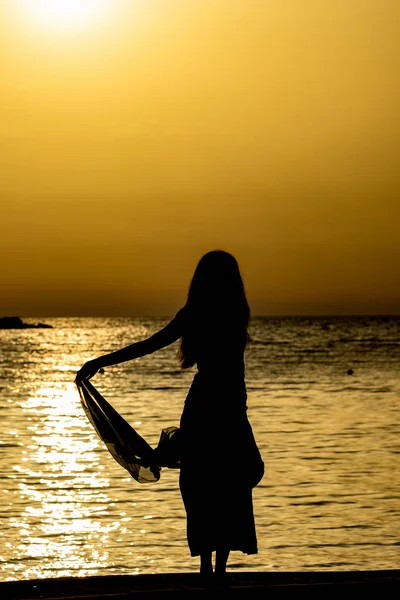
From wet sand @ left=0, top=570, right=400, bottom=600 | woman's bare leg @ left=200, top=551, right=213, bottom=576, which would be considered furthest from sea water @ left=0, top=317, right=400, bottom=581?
woman's bare leg @ left=200, top=551, right=213, bottom=576

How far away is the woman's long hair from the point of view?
241 inches

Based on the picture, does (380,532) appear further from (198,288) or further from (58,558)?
(198,288)

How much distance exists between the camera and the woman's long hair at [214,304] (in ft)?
20.1

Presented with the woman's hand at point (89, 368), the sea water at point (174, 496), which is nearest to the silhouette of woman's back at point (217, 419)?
the woman's hand at point (89, 368)

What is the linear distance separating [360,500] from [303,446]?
7.00 meters

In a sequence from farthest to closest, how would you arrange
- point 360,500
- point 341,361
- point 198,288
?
point 341,361 → point 360,500 → point 198,288

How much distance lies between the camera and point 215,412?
6.29m

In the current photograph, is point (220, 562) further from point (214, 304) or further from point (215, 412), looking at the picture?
point (214, 304)

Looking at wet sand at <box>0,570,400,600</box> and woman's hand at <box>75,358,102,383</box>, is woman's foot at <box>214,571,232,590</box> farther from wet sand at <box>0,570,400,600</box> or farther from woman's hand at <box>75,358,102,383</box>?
woman's hand at <box>75,358,102,383</box>

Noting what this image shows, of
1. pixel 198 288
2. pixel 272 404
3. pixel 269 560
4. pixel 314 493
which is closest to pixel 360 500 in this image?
pixel 314 493

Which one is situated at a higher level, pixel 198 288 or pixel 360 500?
pixel 198 288

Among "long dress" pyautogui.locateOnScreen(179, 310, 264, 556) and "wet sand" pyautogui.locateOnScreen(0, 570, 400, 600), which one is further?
"wet sand" pyautogui.locateOnScreen(0, 570, 400, 600)

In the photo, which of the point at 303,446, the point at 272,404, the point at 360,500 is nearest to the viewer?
the point at 360,500

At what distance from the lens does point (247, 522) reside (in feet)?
21.4
